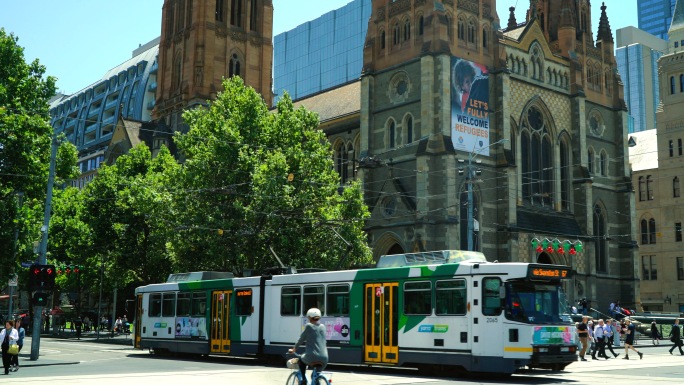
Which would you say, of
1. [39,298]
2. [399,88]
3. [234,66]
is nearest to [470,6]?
[399,88]

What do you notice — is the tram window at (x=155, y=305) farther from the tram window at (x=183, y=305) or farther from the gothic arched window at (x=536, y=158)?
the gothic arched window at (x=536, y=158)

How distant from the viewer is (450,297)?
19.4 meters

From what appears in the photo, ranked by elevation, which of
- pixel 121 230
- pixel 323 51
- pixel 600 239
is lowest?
pixel 121 230

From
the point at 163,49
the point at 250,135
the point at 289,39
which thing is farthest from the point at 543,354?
the point at 289,39

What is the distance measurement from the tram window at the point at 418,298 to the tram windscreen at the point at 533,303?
2260 mm

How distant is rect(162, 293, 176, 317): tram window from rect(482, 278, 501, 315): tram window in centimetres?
1346

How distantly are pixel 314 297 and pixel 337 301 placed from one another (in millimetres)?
1037

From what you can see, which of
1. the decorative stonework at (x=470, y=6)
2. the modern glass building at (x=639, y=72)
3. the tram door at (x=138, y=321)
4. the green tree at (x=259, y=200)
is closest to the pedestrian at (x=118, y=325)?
the green tree at (x=259, y=200)

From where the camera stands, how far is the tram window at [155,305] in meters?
29.0

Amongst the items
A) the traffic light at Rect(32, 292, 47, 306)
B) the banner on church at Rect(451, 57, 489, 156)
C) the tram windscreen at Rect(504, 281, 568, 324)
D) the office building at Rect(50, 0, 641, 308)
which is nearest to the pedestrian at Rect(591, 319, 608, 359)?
the tram windscreen at Rect(504, 281, 568, 324)

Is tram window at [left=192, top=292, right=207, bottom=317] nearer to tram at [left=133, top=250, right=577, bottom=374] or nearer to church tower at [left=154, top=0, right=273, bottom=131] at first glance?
tram at [left=133, top=250, right=577, bottom=374]

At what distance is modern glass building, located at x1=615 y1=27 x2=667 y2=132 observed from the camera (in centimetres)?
15512

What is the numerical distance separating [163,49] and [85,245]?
3035 cm

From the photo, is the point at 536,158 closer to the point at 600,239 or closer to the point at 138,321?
the point at 600,239
